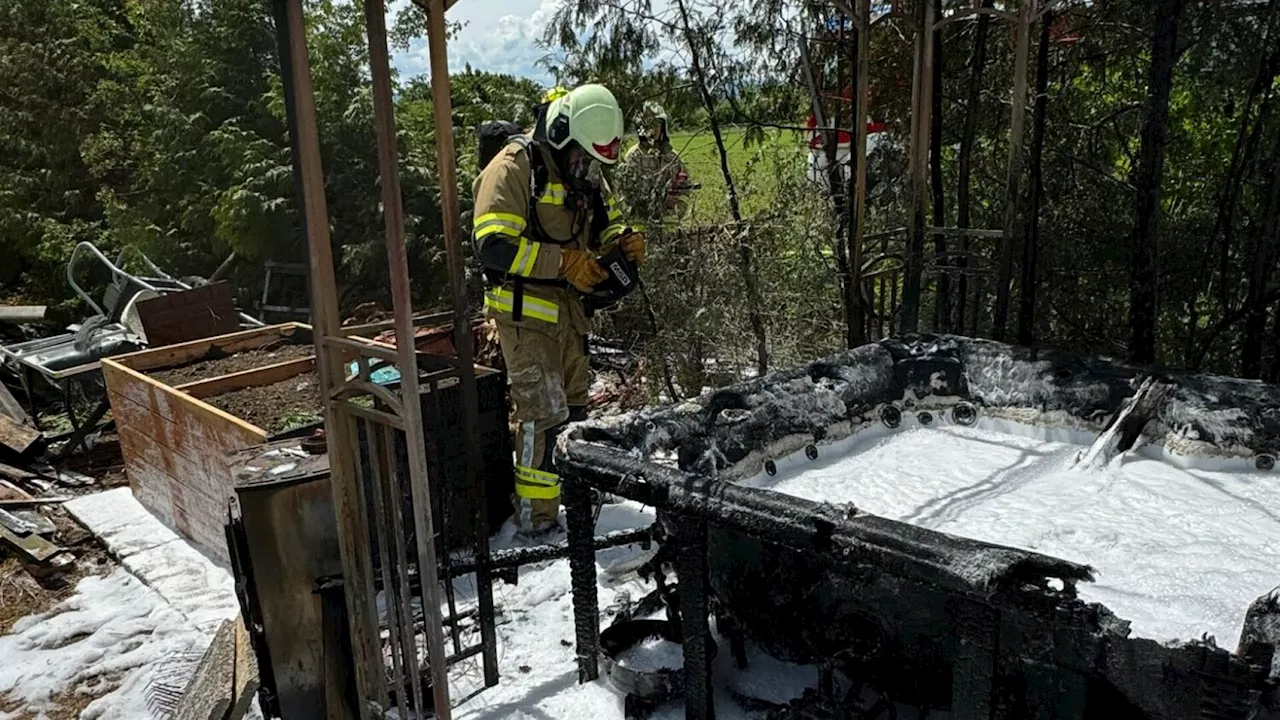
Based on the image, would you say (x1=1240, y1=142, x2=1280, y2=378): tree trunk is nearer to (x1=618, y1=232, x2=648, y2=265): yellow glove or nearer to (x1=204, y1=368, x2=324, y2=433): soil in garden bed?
(x1=618, y1=232, x2=648, y2=265): yellow glove

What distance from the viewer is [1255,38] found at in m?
4.17

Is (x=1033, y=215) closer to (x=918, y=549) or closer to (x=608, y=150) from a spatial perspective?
(x=608, y=150)

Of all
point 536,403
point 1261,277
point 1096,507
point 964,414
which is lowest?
point 1096,507

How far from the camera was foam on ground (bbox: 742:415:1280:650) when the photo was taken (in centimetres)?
246

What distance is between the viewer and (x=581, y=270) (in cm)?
393

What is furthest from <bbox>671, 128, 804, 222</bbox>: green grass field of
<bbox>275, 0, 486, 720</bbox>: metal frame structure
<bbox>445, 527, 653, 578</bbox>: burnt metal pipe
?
<bbox>275, 0, 486, 720</bbox>: metal frame structure

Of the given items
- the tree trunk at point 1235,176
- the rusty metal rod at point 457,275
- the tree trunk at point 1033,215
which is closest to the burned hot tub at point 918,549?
the rusty metal rod at point 457,275

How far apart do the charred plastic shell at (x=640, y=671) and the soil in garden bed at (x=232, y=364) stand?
3.15m

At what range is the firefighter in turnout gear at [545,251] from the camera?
374 cm

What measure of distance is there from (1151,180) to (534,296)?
278 centimetres

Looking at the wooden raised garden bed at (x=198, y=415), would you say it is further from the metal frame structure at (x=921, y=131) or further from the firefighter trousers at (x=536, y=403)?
the metal frame structure at (x=921, y=131)

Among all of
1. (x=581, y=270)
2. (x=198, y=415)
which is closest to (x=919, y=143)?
(x=581, y=270)

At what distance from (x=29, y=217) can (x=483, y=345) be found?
8.24 m

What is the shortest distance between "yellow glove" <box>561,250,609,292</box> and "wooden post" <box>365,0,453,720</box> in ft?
5.83
